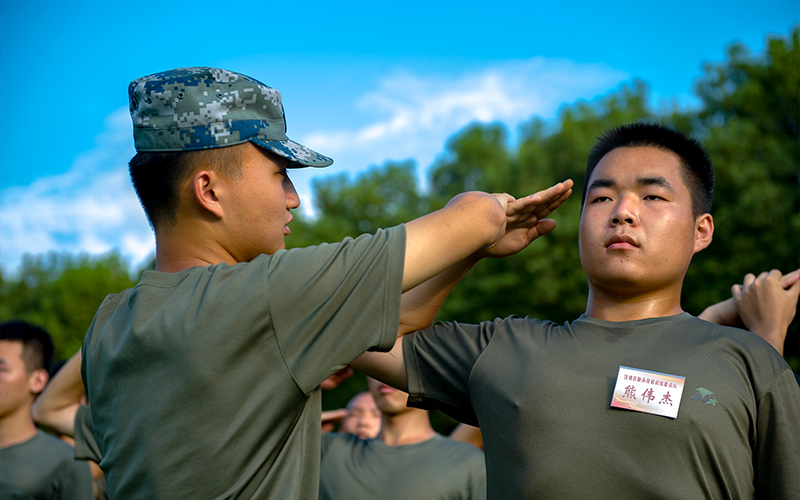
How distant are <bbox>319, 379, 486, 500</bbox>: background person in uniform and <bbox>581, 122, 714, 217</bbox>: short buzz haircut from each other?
2.77 meters

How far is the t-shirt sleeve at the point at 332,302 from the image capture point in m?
2.02

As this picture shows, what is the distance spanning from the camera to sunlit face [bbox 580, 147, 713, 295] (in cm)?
272

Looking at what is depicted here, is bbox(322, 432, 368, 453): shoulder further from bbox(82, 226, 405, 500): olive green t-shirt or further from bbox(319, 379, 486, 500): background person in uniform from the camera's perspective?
bbox(82, 226, 405, 500): olive green t-shirt

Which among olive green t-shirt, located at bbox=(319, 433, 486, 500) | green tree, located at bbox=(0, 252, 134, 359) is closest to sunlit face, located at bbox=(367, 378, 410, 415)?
olive green t-shirt, located at bbox=(319, 433, 486, 500)

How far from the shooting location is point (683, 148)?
302 cm

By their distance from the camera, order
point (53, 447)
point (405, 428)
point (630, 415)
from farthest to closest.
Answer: point (53, 447) → point (405, 428) → point (630, 415)

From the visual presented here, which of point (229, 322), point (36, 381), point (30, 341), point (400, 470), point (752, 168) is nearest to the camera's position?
point (229, 322)

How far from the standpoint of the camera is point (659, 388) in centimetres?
239

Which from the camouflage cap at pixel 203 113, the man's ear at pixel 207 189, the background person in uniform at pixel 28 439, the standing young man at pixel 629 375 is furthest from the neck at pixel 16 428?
the man's ear at pixel 207 189

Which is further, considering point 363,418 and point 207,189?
point 363,418

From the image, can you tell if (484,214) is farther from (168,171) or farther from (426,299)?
(168,171)

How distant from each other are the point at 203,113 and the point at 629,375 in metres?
1.78

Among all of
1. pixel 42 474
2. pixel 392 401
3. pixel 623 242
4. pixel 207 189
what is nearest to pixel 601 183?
pixel 623 242

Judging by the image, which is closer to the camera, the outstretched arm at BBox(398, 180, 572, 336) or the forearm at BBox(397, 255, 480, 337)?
the outstretched arm at BBox(398, 180, 572, 336)
